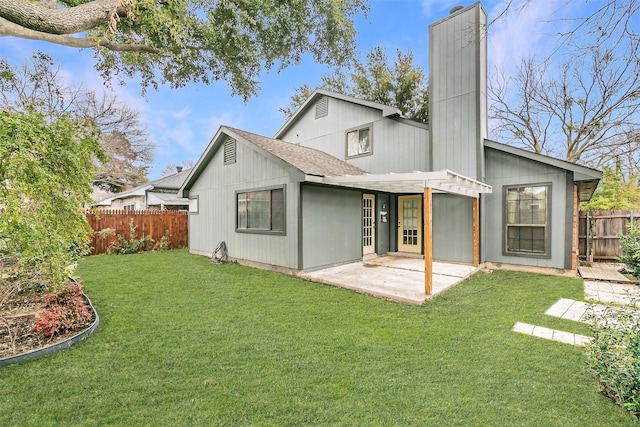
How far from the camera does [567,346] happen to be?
352 centimetres

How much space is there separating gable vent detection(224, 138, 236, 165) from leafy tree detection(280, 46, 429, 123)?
440 inches

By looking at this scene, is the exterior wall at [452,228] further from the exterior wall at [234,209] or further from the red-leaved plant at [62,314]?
the red-leaved plant at [62,314]

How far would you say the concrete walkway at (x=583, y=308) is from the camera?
3.66 metres

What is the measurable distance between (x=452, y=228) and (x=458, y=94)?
12.2 feet

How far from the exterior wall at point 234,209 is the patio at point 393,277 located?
1.23 metres

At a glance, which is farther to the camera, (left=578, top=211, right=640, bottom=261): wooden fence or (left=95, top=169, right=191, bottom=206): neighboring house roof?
(left=95, top=169, right=191, bottom=206): neighboring house roof

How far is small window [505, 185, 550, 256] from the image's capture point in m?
7.35

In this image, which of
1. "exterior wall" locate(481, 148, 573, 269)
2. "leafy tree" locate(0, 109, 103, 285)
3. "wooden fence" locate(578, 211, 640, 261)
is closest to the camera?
"leafy tree" locate(0, 109, 103, 285)

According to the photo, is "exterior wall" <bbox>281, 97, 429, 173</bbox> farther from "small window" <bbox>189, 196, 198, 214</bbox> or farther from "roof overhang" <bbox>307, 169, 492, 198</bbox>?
"small window" <bbox>189, 196, 198, 214</bbox>

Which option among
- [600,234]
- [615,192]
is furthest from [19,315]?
[615,192]

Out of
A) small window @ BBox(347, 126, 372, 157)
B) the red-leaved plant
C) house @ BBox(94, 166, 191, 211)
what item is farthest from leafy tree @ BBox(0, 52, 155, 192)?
small window @ BBox(347, 126, 372, 157)

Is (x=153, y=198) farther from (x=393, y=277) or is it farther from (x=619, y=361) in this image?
(x=619, y=361)

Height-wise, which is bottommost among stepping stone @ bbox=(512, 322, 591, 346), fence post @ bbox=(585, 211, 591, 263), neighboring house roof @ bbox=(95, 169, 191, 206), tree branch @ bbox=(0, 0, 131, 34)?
stepping stone @ bbox=(512, 322, 591, 346)

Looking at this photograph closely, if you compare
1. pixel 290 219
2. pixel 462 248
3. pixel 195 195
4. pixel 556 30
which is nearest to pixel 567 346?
pixel 556 30
